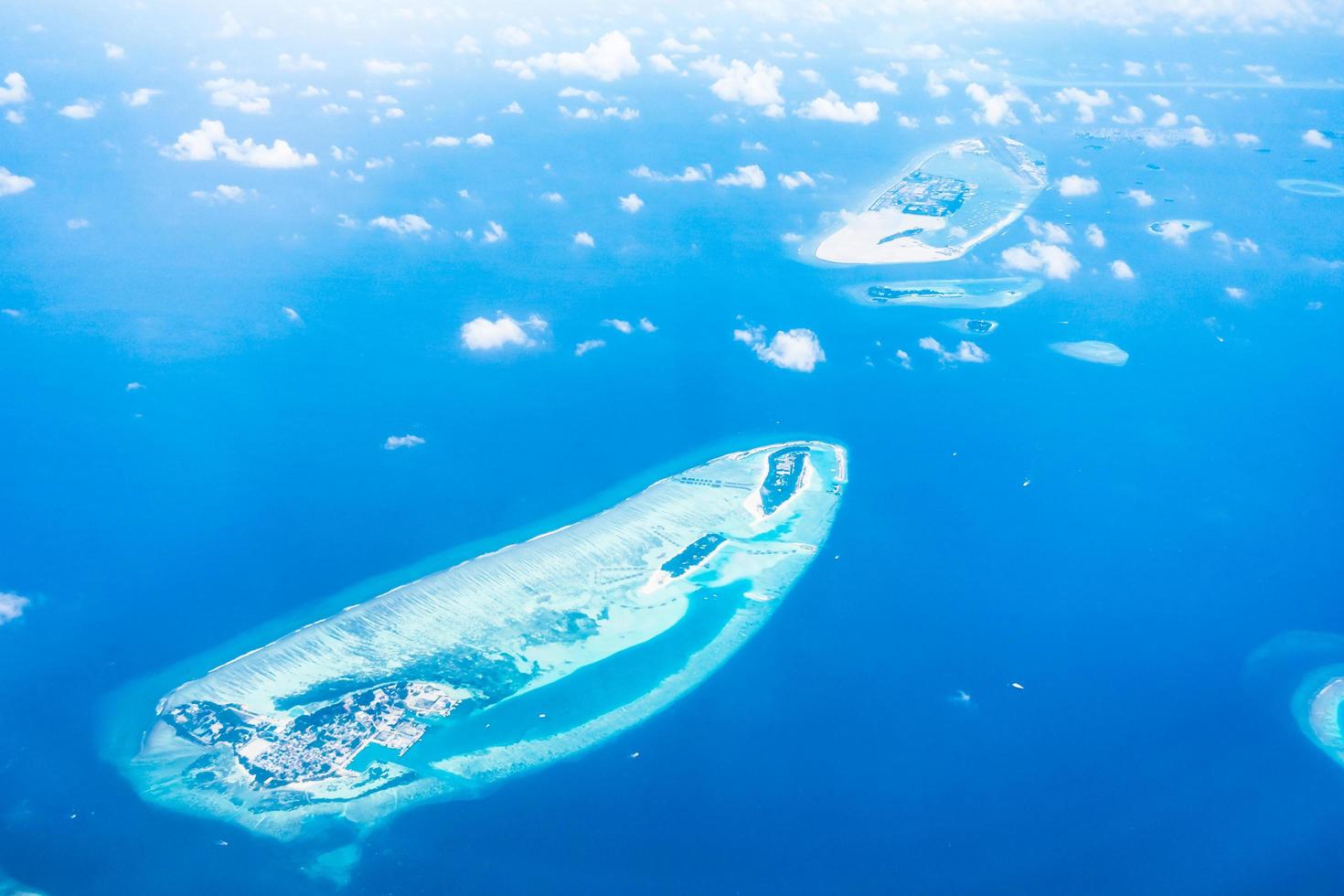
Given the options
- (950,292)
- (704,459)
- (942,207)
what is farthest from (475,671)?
(942,207)

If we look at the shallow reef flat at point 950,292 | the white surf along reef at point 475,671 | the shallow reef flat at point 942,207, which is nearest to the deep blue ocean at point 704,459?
the white surf along reef at point 475,671

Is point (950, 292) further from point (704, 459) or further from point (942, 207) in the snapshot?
point (704, 459)

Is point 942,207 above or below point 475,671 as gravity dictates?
above

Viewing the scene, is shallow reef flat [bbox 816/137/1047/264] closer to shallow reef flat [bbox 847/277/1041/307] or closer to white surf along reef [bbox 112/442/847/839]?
shallow reef flat [bbox 847/277/1041/307]

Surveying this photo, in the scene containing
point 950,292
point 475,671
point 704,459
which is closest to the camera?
point 475,671

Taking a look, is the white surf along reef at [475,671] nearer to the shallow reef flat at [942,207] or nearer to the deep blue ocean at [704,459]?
the deep blue ocean at [704,459]

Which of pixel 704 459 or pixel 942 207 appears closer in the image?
pixel 704 459
